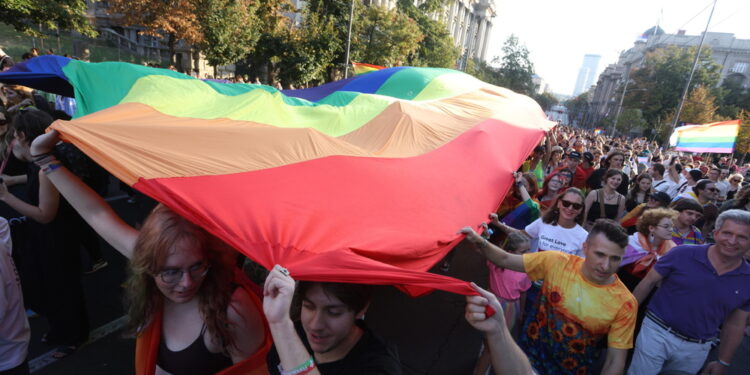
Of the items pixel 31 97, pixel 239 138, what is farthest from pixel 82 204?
pixel 31 97

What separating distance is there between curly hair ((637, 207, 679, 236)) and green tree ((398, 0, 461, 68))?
22.7 metres

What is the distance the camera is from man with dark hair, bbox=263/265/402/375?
1.36 m

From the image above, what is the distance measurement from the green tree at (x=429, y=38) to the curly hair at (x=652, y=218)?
22688 millimetres

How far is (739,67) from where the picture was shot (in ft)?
191

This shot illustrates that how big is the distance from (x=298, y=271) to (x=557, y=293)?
1.79m

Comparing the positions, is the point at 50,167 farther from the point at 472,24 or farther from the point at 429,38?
the point at 472,24

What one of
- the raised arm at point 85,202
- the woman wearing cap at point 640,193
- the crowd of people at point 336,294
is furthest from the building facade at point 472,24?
the raised arm at point 85,202

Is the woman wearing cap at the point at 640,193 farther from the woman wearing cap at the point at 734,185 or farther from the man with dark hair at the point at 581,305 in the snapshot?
the man with dark hair at the point at 581,305

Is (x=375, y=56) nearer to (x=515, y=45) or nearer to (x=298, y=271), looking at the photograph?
(x=298, y=271)

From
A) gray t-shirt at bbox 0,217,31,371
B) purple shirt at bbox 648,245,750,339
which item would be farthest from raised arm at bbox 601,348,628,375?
gray t-shirt at bbox 0,217,31,371

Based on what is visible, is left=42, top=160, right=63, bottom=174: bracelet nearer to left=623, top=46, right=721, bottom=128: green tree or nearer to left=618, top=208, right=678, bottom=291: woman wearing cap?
left=618, top=208, right=678, bottom=291: woman wearing cap

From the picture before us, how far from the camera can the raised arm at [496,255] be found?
2.54 meters

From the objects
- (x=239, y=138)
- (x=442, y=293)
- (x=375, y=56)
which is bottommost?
(x=442, y=293)

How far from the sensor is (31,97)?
7328 millimetres
